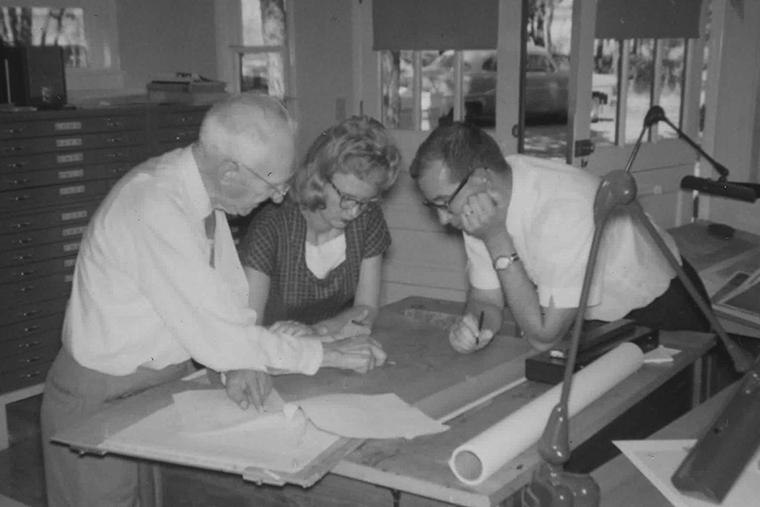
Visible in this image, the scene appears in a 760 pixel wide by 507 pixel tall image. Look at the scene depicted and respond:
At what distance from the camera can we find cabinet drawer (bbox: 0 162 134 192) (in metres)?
3.80

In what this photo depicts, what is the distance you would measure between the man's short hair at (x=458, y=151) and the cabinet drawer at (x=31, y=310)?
7.65 ft

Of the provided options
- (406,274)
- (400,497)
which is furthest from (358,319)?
(406,274)

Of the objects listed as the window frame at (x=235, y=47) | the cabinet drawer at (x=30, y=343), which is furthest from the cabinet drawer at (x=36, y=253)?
the window frame at (x=235, y=47)

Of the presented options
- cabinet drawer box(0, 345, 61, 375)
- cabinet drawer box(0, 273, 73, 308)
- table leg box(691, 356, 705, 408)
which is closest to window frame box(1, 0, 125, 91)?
cabinet drawer box(0, 273, 73, 308)

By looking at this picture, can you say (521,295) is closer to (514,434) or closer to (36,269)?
(514,434)

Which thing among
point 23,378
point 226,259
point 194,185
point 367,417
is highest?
point 194,185

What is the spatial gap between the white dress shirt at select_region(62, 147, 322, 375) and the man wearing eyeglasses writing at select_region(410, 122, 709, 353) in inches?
19.5

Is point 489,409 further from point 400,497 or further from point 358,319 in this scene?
point 358,319

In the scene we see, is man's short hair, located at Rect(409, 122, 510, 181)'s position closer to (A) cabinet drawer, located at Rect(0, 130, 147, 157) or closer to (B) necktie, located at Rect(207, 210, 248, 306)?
(B) necktie, located at Rect(207, 210, 248, 306)

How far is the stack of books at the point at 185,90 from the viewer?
14.9 ft

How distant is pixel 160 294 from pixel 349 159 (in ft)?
2.29

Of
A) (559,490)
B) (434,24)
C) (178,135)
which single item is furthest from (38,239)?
(559,490)

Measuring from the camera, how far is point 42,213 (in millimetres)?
3914

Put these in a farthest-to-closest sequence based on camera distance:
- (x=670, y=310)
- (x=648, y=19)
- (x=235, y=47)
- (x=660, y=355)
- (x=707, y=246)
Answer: (x=235, y=47)
(x=648, y=19)
(x=707, y=246)
(x=670, y=310)
(x=660, y=355)
